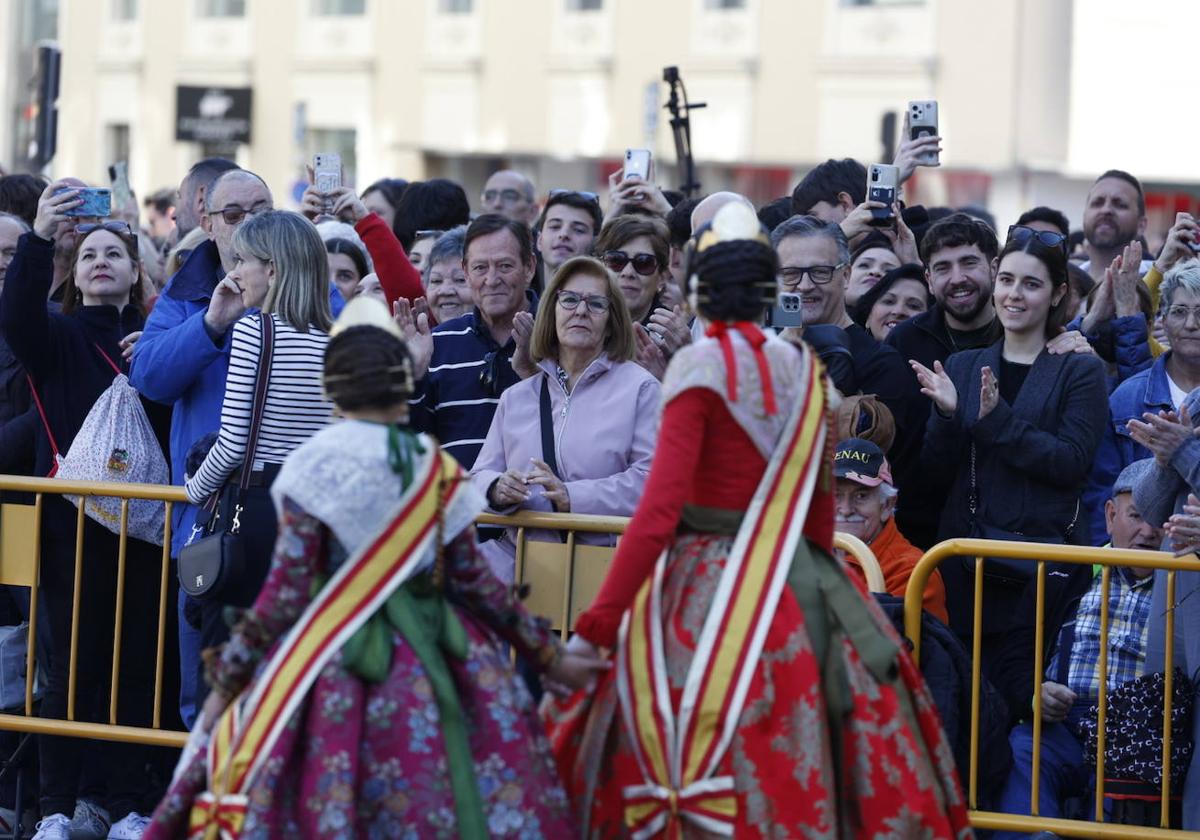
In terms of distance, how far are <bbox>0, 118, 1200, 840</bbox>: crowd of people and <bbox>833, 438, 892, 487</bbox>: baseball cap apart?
1 cm

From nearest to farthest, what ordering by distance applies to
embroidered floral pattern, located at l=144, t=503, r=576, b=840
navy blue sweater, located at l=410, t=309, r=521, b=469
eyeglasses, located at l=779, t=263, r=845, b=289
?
embroidered floral pattern, located at l=144, t=503, r=576, b=840 < navy blue sweater, located at l=410, t=309, r=521, b=469 < eyeglasses, located at l=779, t=263, r=845, b=289

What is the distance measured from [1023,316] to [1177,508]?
0.98 metres

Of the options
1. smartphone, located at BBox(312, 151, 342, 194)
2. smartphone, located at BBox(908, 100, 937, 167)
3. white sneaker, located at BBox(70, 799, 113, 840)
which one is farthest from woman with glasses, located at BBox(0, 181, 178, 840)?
smartphone, located at BBox(908, 100, 937, 167)

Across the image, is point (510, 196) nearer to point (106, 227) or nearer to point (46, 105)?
point (106, 227)

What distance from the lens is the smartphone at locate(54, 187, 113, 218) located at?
6.91 metres

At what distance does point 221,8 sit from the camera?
34.0 meters

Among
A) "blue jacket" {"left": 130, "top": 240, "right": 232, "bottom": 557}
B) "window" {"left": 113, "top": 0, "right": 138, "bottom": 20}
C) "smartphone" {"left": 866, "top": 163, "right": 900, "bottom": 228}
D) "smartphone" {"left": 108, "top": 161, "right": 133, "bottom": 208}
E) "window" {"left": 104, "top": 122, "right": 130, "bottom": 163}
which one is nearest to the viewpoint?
"blue jacket" {"left": 130, "top": 240, "right": 232, "bottom": 557}

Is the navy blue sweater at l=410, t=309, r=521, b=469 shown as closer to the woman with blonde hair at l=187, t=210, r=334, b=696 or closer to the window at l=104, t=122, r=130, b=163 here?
the woman with blonde hair at l=187, t=210, r=334, b=696

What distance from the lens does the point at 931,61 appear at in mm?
27875

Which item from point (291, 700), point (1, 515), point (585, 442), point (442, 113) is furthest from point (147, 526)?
point (442, 113)

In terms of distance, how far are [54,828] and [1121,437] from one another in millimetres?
3997

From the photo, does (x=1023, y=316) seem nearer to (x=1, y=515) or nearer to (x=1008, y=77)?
(x=1, y=515)

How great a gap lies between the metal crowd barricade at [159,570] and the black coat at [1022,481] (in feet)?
1.63

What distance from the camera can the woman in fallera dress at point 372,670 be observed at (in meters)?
4.41
